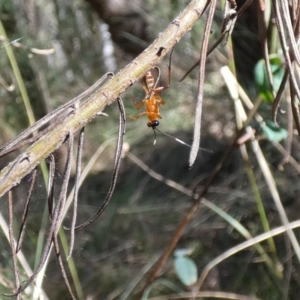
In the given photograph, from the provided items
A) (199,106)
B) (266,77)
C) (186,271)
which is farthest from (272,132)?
(199,106)

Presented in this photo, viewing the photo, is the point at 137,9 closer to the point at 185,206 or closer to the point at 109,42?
the point at 109,42

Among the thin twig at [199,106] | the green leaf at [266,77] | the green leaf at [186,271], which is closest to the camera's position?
the thin twig at [199,106]

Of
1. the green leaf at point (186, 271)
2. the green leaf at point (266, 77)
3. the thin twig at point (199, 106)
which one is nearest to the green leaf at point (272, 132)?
the green leaf at point (266, 77)

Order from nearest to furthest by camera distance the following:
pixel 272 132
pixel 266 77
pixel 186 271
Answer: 1. pixel 266 77
2. pixel 272 132
3. pixel 186 271

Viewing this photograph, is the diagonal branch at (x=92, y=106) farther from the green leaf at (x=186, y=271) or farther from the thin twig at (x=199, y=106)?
the green leaf at (x=186, y=271)

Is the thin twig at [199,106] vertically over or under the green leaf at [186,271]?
under

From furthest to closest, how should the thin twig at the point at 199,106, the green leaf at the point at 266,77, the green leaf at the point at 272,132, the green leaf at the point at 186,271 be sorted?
the green leaf at the point at 186,271 < the green leaf at the point at 272,132 < the green leaf at the point at 266,77 < the thin twig at the point at 199,106

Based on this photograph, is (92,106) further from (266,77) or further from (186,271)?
(186,271)

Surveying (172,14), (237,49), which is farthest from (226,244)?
(172,14)

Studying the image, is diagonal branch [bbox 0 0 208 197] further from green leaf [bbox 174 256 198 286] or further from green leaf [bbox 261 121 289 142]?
green leaf [bbox 174 256 198 286]
